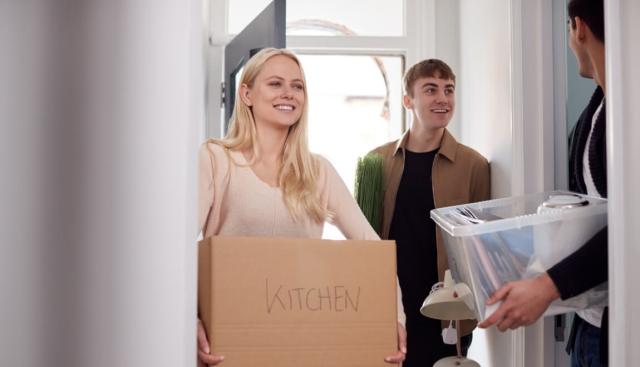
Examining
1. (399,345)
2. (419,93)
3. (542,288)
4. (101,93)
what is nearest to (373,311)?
(399,345)

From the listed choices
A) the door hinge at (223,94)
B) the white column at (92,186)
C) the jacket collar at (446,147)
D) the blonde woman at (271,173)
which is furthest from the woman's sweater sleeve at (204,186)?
the door hinge at (223,94)

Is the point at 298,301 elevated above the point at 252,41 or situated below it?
below

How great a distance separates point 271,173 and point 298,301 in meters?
0.47

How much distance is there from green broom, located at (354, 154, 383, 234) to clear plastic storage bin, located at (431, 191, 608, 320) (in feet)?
3.48

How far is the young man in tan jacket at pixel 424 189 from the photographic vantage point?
2498 millimetres

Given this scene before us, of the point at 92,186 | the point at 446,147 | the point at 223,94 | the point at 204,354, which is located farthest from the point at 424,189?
the point at 92,186

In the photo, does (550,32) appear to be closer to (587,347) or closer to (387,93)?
(587,347)

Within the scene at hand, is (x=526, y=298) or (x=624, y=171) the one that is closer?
(x=624, y=171)

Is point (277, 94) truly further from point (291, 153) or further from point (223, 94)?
point (223, 94)

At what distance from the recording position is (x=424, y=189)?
2.58 m

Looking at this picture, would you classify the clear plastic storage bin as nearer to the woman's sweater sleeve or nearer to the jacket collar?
the woman's sweater sleeve

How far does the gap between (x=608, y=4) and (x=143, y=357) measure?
1009 millimetres

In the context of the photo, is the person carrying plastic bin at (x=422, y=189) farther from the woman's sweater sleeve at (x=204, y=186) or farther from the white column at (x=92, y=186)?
the white column at (x=92, y=186)

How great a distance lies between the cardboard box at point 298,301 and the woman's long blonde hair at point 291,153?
1.06 feet
